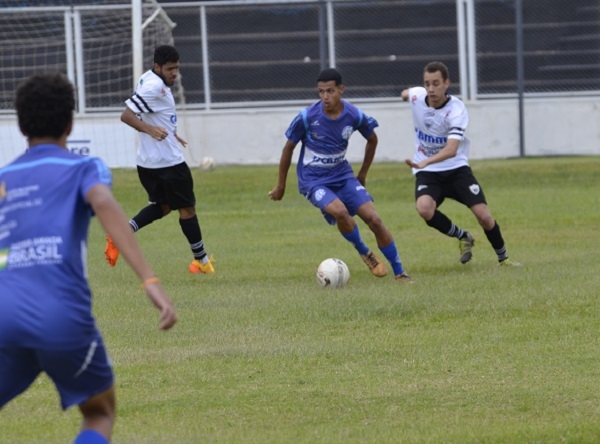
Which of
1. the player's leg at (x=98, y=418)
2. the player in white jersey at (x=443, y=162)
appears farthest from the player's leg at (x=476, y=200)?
the player's leg at (x=98, y=418)

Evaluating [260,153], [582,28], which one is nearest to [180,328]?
[260,153]

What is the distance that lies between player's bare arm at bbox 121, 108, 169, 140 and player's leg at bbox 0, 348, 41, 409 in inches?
273

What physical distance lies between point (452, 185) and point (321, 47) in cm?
1229

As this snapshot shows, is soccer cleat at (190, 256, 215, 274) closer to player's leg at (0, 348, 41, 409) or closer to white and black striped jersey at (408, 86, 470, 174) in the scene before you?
white and black striped jersey at (408, 86, 470, 174)

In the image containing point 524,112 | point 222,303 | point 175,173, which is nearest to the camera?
point 222,303

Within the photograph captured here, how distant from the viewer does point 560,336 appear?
830 centimetres

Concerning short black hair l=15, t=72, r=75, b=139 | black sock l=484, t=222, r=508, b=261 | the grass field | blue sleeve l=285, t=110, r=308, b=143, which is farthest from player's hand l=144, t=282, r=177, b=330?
black sock l=484, t=222, r=508, b=261

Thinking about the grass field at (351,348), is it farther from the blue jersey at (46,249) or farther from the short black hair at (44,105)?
the short black hair at (44,105)

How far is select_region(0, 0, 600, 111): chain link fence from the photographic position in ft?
78.0

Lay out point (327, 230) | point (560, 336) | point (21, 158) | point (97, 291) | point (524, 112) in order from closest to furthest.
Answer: point (21, 158), point (560, 336), point (97, 291), point (327, 230), point (524, 112)

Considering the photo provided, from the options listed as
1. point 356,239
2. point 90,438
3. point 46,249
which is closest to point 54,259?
point 46,249

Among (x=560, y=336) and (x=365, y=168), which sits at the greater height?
(x=365, y=168)

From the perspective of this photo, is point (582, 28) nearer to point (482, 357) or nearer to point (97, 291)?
point (97, 291)

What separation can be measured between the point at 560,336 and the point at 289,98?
16366mm
